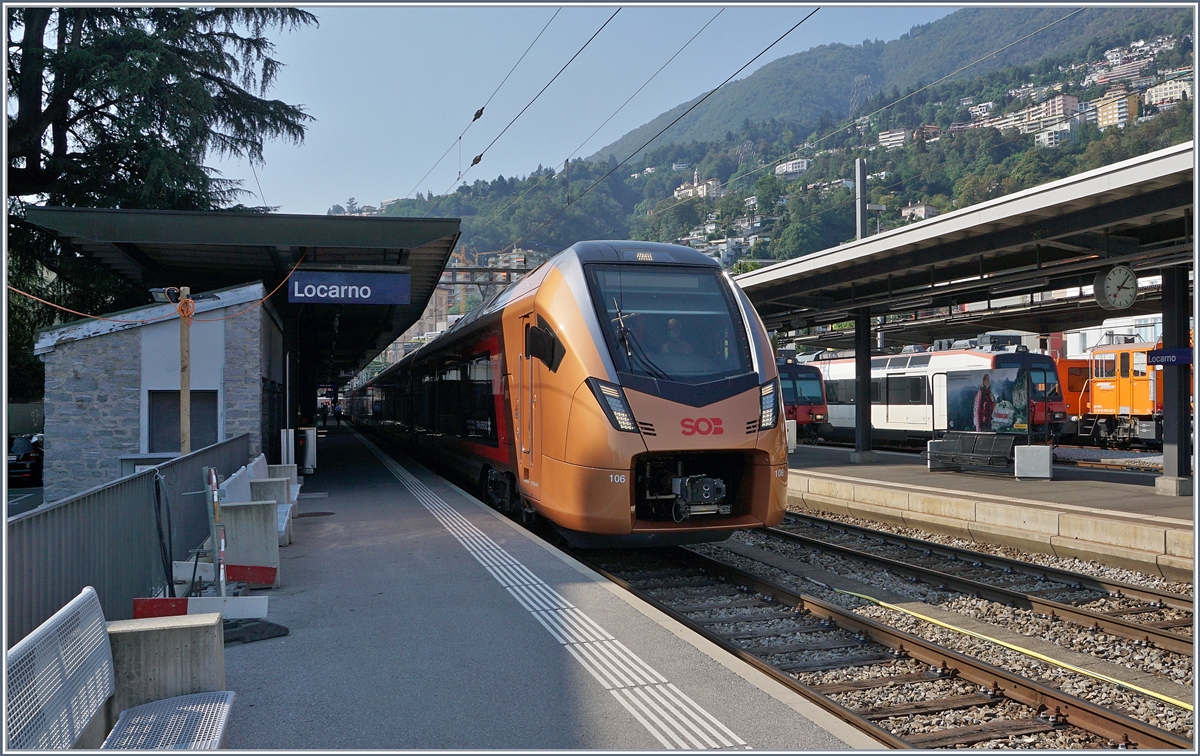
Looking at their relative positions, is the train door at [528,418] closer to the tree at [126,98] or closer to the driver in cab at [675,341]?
the driver in cab at [675,341]

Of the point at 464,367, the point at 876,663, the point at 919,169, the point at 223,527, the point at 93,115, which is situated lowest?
the point at 876,663

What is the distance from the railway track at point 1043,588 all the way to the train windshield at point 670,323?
3.19 metres

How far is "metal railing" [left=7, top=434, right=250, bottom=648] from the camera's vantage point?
14.8 feet

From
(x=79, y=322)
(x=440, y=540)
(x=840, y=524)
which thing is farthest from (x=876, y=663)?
(x=79, y=322)

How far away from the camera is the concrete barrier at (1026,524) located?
995cm

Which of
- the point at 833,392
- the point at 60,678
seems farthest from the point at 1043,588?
the point at 833,392

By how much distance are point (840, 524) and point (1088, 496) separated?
366cm

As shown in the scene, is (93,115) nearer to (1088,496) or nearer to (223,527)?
(223,527)

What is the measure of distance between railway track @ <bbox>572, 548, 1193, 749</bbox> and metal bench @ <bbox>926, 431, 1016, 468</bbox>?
1010cm

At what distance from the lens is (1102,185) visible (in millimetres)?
11102

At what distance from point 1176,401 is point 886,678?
9403 millimetres

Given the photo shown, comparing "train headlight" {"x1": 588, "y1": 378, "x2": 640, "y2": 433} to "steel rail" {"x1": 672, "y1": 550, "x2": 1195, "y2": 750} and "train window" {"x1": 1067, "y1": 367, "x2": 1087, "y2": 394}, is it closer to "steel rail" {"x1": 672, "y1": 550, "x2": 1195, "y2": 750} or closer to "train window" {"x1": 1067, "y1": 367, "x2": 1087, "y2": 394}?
"steel rail" {"x1": 672, "y1": 550, "x2": 1195, "y2": 750}

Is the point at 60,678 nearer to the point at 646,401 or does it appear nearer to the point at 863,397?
the point at 646,401

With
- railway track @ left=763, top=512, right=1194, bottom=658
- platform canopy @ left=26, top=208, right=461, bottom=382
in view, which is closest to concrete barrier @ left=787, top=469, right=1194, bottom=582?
railway track @ left=763, top=512, right=1194, bottom=658
